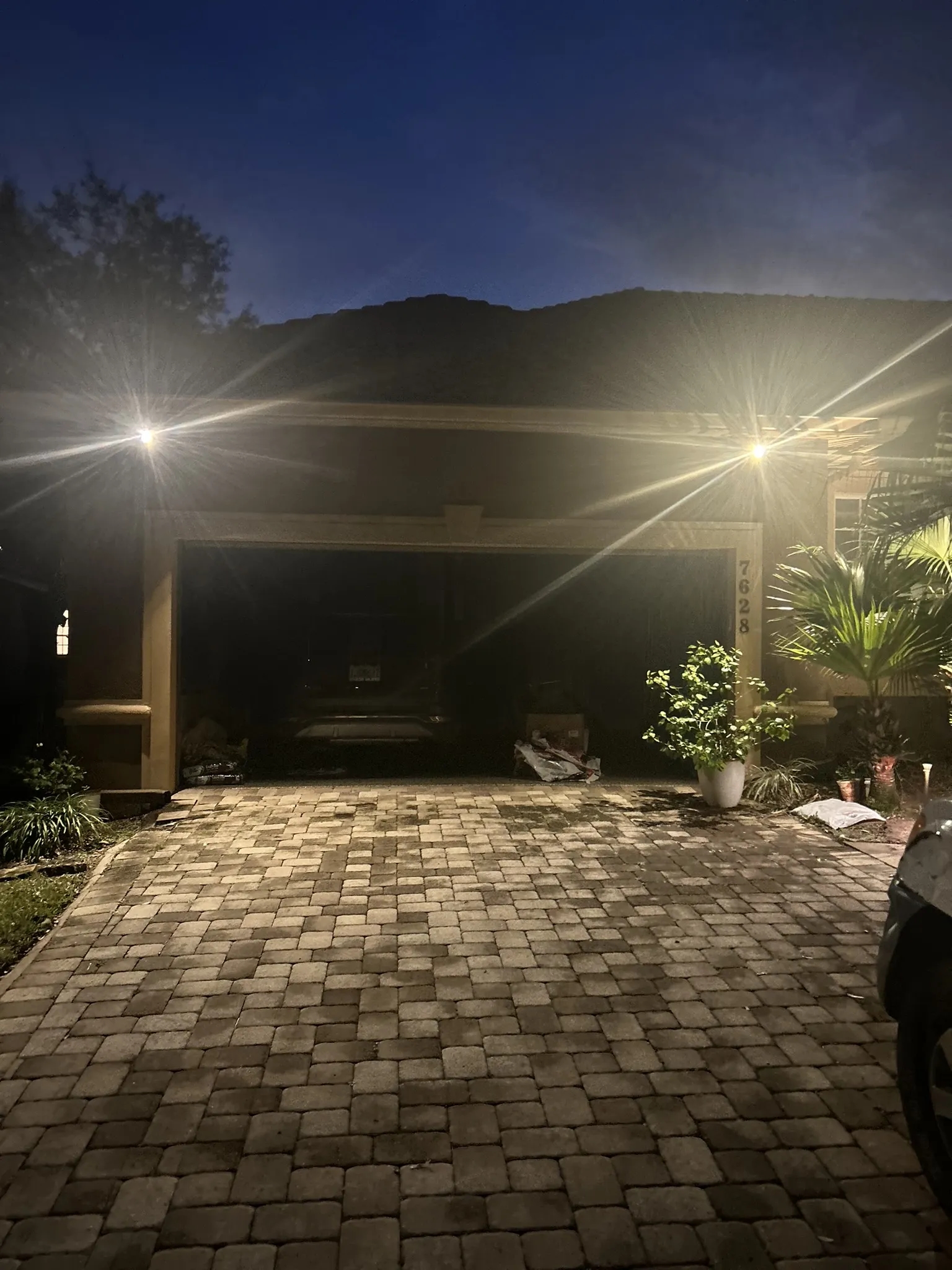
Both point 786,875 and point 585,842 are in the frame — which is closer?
point 786,875

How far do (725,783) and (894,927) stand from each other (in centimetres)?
485

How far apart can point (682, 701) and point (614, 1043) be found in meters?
4.64

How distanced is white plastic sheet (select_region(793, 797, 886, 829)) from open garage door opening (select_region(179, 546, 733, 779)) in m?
2.01

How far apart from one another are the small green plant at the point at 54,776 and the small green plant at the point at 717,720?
5.09 m

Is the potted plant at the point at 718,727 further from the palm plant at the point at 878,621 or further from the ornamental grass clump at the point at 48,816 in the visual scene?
the ornamental grass clump at the point at 48,816

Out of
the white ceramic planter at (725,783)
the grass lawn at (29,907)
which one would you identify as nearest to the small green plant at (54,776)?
the grass lawn at (29,907)

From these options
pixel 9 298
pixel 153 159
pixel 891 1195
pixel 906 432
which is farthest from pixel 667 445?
Answer: pixel 153 159

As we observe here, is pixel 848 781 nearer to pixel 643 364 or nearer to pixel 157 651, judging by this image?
pixel 643 364

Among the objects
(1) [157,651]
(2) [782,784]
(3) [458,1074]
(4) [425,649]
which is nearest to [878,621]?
(2) [782,784]

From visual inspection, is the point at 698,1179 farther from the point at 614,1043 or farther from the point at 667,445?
the point at 667,445

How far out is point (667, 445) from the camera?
26.8ft

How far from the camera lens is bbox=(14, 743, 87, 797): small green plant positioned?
23.3 ft

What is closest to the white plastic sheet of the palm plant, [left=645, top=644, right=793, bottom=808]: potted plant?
Answer: the palm plant

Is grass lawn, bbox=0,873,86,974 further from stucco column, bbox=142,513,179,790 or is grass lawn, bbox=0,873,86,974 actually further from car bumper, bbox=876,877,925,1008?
car bumper, bbox=876,877,925,1008
